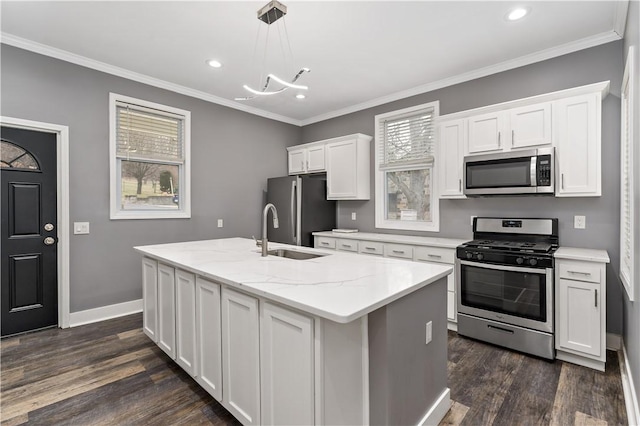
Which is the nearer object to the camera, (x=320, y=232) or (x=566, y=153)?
(x=566, y=153)

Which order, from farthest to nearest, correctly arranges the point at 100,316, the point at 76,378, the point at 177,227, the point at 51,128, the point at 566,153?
the point at 177,227 → the point at 100,316 → the point at 51,128 → the point at 566,153 → the point at 76,378

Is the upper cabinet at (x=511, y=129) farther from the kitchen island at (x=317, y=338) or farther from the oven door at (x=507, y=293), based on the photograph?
the kitchen island at (x=317, y=338)

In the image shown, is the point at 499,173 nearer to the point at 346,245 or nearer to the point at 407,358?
the point at 346,245

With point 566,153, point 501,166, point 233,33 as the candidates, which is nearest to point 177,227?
point 233,33

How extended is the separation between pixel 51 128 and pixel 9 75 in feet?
1.75

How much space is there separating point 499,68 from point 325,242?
291cm

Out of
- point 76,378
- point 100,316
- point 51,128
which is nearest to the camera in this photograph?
point 76,378

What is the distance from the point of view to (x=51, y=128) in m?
3.11

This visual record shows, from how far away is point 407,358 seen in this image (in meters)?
1.57

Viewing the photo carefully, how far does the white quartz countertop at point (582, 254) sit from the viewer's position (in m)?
2.38

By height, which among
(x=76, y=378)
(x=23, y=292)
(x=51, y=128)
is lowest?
(x=76, y=378)

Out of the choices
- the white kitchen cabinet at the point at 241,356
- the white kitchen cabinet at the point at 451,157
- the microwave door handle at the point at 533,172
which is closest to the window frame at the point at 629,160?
the microwave door handle at the point at 533,172

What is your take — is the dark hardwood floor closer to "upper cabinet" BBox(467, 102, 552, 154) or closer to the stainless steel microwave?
the stainless steel microwave

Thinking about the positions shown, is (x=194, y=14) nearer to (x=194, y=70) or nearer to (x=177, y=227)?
(x=194, y=70)
